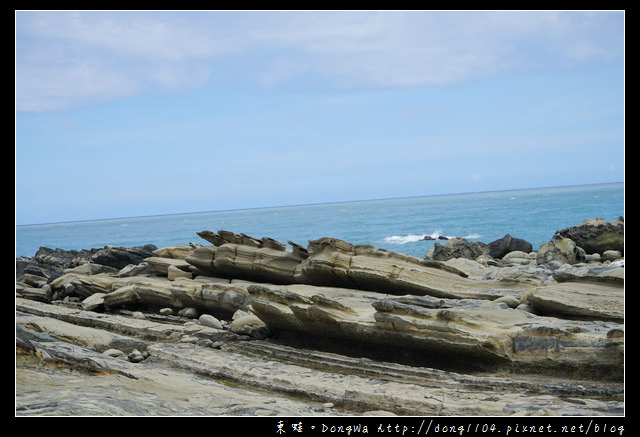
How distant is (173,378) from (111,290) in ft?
29.0

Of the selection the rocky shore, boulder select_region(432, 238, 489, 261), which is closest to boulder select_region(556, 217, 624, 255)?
boulder select_region(432, 238, 489, 261)

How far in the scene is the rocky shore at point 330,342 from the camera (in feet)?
28.9

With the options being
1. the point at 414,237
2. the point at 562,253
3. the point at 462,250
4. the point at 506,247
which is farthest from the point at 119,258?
the point at 414,237

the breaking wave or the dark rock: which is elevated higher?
the dark rock

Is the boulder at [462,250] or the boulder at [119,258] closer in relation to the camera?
the boulder at [119,258]

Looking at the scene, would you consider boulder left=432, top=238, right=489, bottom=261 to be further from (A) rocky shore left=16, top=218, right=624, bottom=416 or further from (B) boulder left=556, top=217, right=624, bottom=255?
(A) rocky shore left=16, top=218, right=624, bottom=416

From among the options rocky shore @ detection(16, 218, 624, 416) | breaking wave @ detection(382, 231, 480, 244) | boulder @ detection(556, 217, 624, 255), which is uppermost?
boulder @ detection(556, 217, 624, 255)

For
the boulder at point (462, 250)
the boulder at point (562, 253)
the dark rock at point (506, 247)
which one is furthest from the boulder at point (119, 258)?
the dark rock at point (506, 247)

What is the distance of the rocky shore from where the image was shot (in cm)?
880

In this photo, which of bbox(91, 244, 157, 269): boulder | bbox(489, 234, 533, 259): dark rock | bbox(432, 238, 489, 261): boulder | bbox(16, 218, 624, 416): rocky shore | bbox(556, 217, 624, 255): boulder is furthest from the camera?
bbox(489, 234, 533, 259): dark rock

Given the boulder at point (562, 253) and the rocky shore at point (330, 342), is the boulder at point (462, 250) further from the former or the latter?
the rocky shore at point (330, 342)

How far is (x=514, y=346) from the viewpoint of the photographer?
997cm
